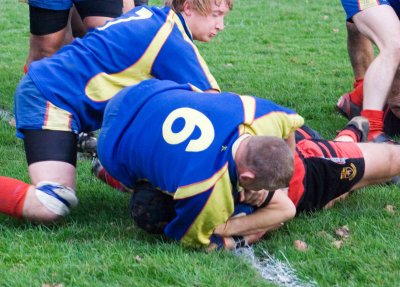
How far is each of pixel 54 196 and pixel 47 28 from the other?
2042mm

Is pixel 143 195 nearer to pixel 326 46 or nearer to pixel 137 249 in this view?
pixel 137 249

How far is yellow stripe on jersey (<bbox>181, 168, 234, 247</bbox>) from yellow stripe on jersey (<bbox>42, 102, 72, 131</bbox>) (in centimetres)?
104

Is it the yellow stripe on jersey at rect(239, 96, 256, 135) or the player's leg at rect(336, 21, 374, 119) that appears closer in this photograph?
the yellow stripe on jersey at rect(239, 96, 256, 135)

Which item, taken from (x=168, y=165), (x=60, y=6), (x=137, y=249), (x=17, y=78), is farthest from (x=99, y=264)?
(x=17, y=78)

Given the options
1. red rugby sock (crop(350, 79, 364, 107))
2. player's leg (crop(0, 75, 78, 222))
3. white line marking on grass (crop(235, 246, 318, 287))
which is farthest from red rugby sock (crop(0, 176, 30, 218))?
red rugby sock (crop(350, 79, 364, 107))

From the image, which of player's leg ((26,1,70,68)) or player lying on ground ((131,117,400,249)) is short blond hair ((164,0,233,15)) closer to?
player lying on ground ((131,117,400,249))

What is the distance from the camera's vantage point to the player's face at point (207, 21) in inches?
180

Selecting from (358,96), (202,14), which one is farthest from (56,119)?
(358,96)

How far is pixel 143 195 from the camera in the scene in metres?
3.96

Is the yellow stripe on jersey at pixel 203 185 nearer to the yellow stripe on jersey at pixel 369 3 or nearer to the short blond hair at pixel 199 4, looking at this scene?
the short blond hair at pixel 199 4

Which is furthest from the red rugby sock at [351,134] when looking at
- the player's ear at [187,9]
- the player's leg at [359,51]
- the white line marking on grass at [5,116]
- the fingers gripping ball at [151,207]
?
the white line marking on grass at [5,116]

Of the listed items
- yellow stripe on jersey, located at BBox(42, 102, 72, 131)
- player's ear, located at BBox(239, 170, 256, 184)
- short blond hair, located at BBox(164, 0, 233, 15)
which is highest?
short blond hair, located at BBox(164, 0, 233, 15)

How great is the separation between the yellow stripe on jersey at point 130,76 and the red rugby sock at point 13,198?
0.64 meters

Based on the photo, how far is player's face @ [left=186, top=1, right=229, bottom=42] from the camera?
4574 millimetres
